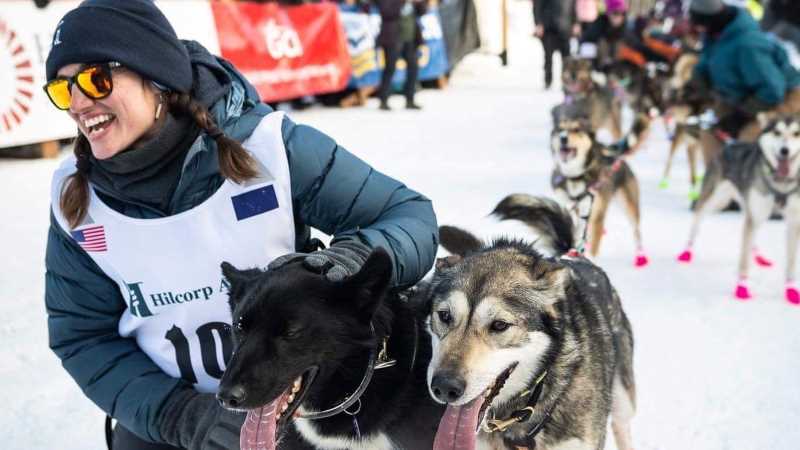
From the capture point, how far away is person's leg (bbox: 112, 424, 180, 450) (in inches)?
64.7

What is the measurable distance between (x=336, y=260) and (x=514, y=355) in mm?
422

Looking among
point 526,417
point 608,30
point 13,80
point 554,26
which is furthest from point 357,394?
point 554,26

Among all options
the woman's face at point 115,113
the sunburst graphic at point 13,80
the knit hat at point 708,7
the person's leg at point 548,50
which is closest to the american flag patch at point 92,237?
the woman's face at point 115,113

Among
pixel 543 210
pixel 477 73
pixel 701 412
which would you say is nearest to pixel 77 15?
pixel 543 210

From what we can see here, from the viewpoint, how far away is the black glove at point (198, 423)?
4.61 feet

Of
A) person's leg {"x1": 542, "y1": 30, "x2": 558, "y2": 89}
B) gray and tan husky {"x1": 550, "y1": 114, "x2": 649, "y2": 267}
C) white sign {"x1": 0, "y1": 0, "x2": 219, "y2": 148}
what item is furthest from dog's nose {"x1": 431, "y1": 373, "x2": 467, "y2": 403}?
person's leg {"x1": 542, "y1": 30, "x2": 558, "y2": 89}

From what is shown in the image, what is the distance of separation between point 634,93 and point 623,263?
15.3ft

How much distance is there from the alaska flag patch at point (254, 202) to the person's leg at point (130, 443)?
585 mm

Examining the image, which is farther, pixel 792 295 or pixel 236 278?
pixel 792 295

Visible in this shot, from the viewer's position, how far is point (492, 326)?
4.76 ft

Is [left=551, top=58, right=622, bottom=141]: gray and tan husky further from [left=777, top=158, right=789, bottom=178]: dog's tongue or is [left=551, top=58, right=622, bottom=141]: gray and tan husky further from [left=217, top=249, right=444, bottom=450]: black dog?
[left=217, top=249, right=444, bottom=450]: black dog

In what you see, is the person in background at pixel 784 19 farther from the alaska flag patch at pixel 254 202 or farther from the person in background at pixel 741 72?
the alaska flag patch at pixel 254 202

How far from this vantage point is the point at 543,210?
7.49 ft

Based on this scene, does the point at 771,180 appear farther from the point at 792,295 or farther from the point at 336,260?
the point at 336,260
